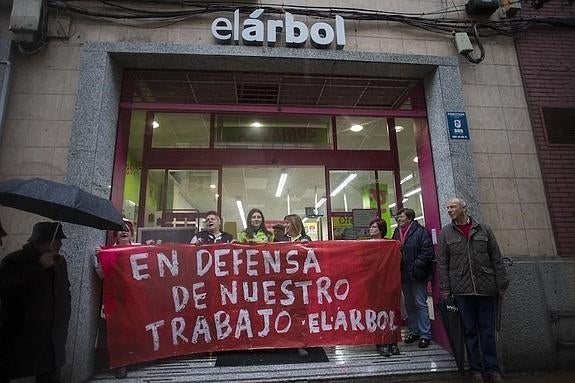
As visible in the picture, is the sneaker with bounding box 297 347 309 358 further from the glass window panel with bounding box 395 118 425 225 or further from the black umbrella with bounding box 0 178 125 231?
the glass window panel with bounding box 395 118 425 225

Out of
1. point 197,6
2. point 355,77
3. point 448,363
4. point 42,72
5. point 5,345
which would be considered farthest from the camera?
point 355,77

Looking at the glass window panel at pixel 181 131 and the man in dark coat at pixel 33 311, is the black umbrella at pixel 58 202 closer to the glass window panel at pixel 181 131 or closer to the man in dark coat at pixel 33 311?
the man in dark coat at pixel 33 311

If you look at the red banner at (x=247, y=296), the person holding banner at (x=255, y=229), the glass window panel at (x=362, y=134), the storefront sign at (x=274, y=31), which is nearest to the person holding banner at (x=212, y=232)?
the person holding banner at (x=255, y=229)

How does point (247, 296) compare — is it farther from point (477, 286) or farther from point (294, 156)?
point (294, 156)

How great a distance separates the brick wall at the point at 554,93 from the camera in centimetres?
535

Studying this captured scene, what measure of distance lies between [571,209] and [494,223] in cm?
125

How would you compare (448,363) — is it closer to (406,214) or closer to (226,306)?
(406,214)

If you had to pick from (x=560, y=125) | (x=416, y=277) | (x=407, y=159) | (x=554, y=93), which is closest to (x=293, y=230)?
(x=416, y=277)

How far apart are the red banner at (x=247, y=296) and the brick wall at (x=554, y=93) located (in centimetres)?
265

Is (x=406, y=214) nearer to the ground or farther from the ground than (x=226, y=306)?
farther from the ground

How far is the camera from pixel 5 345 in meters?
3.19

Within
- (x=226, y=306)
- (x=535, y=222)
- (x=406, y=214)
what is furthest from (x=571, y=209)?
(x=226, y=306)

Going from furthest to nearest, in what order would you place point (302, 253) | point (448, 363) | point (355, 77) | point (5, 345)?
point (355, 77)
point (302, 253)
point (448, 363)
point (5, 345)

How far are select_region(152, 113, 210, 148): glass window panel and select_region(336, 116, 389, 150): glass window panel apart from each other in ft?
9.75
